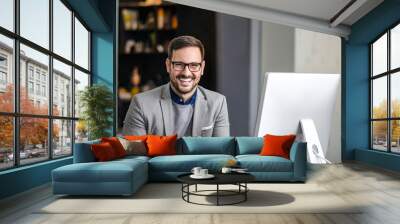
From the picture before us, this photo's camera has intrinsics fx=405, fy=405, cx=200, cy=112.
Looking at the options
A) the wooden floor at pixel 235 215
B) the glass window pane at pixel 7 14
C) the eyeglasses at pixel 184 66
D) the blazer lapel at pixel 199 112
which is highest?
the glass window pane at pixel 7 14

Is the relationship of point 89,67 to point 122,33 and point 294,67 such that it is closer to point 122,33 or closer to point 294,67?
point 122,33

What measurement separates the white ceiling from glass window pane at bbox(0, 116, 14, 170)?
4.32m

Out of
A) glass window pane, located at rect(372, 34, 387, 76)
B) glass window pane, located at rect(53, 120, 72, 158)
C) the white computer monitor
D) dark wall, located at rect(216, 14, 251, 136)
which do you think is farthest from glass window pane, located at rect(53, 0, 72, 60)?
glass window pane, located at rect(372, 34, 387, 76)

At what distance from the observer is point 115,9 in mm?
8180

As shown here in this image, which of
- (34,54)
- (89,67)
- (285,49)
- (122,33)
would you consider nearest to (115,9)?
(122,33)

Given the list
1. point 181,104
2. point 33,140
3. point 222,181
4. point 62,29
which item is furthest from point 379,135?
point 33,140

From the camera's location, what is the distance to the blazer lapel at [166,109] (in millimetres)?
7660

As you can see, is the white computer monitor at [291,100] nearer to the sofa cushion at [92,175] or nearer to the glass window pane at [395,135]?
the glass window pane at [395,135]

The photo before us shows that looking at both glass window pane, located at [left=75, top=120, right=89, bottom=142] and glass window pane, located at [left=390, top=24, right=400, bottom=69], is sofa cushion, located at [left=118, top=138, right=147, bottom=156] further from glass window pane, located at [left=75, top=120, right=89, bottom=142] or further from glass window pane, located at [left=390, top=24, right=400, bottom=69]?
glass window pane, located at [left=390, top=24, right=400, bottom=69]

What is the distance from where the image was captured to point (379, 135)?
28.4 ft

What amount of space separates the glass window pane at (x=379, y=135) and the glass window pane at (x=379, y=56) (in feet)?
3.69

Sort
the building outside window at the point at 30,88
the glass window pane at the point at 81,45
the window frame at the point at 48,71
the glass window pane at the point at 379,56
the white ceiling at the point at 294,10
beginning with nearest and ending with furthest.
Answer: the window frame at the point at 48,71 < the building outside window at the point at 30,88 < the glass window pane at the point at 81,45 < the white ceiling at the point at 294,10 < the glass window pane at the point at 379,56

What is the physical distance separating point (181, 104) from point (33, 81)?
2899 mm

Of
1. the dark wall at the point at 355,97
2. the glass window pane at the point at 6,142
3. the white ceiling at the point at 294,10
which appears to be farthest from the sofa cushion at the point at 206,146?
the dark wall at the point at 355,97
